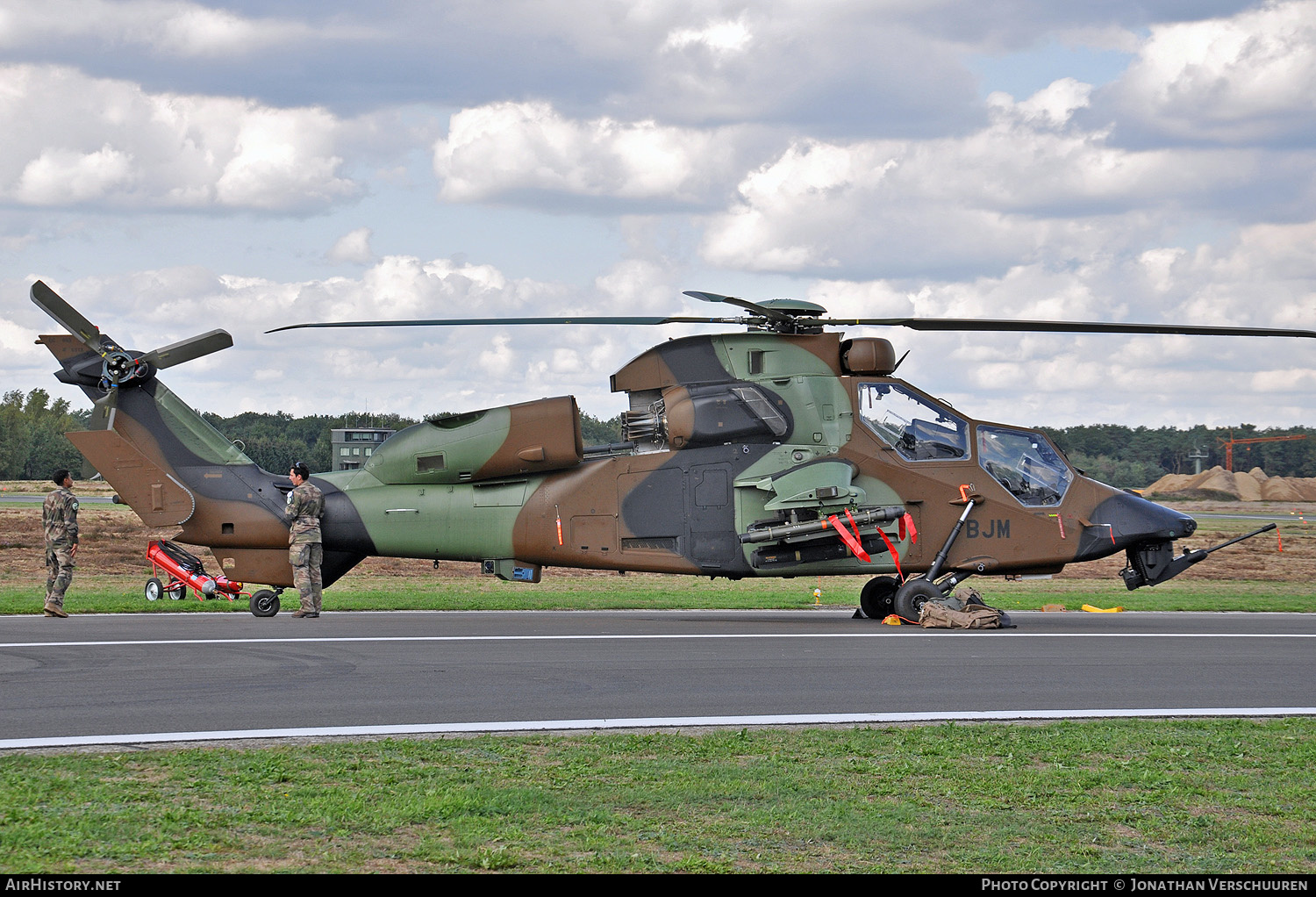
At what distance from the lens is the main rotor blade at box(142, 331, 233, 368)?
17547mm

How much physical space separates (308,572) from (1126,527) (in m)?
11.4

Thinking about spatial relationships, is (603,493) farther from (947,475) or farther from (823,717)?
(823,717)

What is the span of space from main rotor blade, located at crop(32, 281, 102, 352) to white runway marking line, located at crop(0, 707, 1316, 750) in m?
10.7

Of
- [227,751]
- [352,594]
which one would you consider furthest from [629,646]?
[352,594]

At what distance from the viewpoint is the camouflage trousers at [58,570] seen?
16.1m

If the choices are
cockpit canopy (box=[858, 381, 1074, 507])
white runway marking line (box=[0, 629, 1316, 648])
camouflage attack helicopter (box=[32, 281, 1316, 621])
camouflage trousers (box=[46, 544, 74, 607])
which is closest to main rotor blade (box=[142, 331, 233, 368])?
camouflage attack helicopter (box=[32, 281, 1316, 621])

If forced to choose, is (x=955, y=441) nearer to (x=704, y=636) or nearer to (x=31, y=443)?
(x=704, y=636)

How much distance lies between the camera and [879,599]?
1769 centimetres

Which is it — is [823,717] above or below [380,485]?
below

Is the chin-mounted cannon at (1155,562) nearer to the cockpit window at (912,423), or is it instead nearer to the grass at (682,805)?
the cockpit window at (912,423)

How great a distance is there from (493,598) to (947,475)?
29.4 feet

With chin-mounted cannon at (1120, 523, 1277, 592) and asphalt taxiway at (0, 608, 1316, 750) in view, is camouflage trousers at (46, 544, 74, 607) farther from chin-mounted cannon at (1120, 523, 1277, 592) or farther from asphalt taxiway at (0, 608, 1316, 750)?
chin-mounted cannon at (1120, 523, 1277, 592)

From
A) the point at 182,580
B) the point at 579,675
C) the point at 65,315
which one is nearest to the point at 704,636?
the point at 579,675
